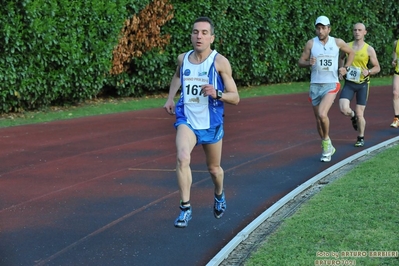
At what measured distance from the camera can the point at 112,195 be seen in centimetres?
962

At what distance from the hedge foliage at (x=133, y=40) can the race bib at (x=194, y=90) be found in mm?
9631

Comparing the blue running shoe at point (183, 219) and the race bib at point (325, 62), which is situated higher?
the race bib at point (325, 62)

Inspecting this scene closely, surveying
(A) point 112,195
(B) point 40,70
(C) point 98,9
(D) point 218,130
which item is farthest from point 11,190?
(C) point 98,9

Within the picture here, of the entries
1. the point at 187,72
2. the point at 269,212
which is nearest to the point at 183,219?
the point at 269,212

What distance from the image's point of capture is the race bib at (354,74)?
13.6m

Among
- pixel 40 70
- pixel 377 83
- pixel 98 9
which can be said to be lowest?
pixel 377 83

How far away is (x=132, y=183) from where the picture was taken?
10375mm

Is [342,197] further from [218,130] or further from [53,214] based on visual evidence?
[53,214]

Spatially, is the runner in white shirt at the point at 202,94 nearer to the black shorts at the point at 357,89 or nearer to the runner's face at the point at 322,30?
the runner's face at the point at 322,30

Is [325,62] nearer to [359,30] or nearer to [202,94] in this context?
[359,30]

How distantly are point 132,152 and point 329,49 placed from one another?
3.44 m

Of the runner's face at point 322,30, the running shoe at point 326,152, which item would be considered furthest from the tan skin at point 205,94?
the runner's face at point 322,30

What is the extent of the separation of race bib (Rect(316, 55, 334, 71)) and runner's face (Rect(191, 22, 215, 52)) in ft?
14.9

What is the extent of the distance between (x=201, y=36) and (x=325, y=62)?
4625mm
